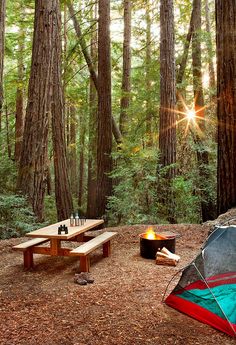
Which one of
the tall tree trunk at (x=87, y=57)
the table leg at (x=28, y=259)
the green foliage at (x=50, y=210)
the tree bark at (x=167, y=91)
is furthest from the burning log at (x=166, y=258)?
the green foliage at (x=50, y=210)

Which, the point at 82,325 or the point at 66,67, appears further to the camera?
the point at 66,67

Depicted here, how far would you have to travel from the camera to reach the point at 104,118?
11.4 meters

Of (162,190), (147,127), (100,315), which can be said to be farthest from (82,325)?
(147,127)

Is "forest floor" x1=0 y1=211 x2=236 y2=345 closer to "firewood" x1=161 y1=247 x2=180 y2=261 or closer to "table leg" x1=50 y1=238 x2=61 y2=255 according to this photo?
"firewood" x1=161 y1=247 x2=180 y2=261

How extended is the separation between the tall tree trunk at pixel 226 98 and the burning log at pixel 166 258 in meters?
2.55

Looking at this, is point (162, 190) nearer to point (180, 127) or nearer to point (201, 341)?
point (180, 127)

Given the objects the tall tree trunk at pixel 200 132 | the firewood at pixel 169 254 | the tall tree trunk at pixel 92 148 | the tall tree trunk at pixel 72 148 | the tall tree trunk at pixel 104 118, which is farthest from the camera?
the tall tree trunk at pixel 72 148

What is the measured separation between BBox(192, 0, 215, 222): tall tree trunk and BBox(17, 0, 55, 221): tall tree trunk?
4.52m

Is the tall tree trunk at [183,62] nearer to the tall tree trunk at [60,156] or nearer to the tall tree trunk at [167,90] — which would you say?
the tall tree trunk at [167,90]

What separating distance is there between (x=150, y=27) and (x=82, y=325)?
46.7 feet

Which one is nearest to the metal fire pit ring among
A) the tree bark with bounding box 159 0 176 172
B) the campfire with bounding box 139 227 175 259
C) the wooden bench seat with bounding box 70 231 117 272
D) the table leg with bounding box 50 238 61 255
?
the campfire with bounding box 139 227 175 259

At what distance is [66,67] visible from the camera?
12984 millimetres

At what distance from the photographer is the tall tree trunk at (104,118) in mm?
11219

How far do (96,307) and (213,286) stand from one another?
54.7 inches
